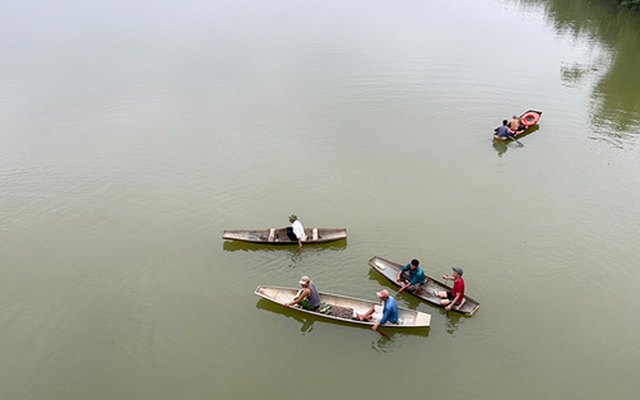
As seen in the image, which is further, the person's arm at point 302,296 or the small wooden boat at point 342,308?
the person's arm at point 302,296

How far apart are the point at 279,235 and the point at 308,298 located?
332cm

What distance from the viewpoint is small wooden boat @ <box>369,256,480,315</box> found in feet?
38.2

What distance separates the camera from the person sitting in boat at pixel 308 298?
11602 millimetres

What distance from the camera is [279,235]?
47.7 ft

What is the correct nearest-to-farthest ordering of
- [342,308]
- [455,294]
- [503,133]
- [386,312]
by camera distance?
[386,312] → [455,294] → [342,308] → [503,133]

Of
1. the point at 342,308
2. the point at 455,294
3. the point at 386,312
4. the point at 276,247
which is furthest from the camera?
the point at 276,247

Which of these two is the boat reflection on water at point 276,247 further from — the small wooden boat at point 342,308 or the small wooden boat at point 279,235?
the small wooden boat at point 342,308

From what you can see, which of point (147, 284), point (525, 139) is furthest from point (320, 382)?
point (525, 139)

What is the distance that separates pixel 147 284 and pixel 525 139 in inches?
693

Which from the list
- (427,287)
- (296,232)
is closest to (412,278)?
(427,287)

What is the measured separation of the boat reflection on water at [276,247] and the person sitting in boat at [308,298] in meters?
2.53

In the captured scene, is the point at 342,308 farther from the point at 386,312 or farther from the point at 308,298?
the point at 386,312

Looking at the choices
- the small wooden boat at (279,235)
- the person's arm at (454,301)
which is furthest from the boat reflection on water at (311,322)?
the small wooden boat at (279,235)

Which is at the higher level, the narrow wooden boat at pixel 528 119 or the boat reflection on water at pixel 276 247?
the narrow wooden boat at pixel 528 119
